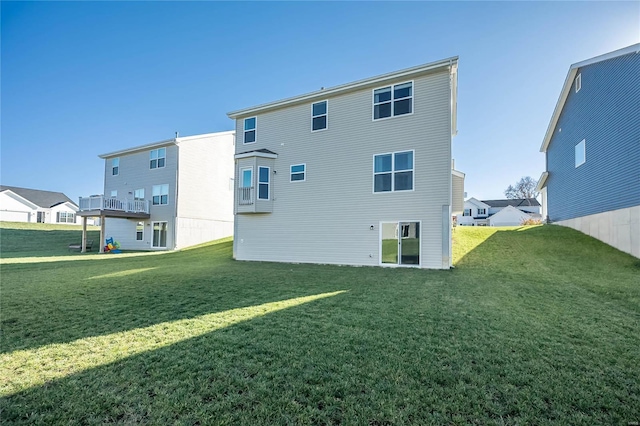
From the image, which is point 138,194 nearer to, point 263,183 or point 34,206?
point 263,183

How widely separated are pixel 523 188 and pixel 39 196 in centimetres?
8136

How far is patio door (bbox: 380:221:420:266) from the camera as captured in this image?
1119 cm

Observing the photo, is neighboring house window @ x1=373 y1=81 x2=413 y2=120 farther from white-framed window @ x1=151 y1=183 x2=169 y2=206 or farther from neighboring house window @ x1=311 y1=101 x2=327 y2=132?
white-framed window @ x1=151 y1=183 x2=169 y2=206

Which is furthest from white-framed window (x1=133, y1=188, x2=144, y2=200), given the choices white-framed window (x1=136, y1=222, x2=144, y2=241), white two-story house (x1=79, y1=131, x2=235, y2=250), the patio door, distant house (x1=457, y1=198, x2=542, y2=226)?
distant house (x1=457, y1=198, x2=542, y2=226)

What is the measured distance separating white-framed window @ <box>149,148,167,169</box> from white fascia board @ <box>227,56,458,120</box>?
8765 mm

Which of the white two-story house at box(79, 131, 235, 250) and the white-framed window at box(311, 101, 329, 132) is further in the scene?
the white two-story house at box(79, 131, 235, 250)

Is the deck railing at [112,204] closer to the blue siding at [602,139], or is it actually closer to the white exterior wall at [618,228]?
the white exterior wall at [618,228]

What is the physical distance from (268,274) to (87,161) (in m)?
26.3

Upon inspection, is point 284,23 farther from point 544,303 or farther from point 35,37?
point 544,303

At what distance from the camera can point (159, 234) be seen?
2111cm

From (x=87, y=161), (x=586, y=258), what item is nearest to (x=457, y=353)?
(x=586, y=258)

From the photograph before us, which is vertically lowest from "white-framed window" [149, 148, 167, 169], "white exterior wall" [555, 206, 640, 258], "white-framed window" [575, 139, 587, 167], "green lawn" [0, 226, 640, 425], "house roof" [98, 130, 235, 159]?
"green lawn" [0, 226, 640, 425]

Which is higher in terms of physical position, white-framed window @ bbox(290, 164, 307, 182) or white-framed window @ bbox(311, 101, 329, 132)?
white-framed window @ bbox(311, 101, 329, 132)

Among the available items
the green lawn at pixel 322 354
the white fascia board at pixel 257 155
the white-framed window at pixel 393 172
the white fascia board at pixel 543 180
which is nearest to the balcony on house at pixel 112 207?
the white fascia board at pixel 257 155
